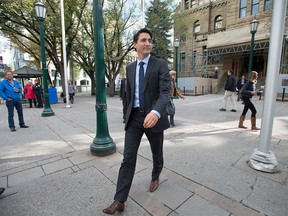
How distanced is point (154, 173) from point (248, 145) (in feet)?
8.88

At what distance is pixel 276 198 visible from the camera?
2314 mm

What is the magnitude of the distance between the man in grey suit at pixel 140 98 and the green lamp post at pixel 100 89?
1.43m

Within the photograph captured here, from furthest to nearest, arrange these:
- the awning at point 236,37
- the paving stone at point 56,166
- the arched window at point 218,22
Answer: the arched window at point 218,22 → the awning at point 236,37 → the paving stone at point 56,166

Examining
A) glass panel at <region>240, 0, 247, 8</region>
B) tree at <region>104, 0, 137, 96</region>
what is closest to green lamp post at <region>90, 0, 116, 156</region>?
tree at <region>104, 0, 137, 96</region>

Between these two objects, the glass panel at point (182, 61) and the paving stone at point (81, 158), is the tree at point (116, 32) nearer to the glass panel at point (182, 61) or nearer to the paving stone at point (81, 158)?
Result: the glass panel at point (182, 61)

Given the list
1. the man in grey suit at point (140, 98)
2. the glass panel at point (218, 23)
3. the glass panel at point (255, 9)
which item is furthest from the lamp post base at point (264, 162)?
the glass panel at point (218, 23)

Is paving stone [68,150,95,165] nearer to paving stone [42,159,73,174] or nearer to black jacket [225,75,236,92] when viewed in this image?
paving stone [42,159,73,174]

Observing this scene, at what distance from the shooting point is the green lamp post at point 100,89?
3.42 m

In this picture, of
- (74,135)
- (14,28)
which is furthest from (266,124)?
(14,28)

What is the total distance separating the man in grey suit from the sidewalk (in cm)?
37

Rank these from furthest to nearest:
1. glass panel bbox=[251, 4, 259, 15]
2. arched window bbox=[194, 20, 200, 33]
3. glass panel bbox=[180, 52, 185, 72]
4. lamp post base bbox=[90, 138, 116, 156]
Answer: glass panel bbox=[180, 52, 185, 72] < arched window bbox=[194, 20, 200, 33] < glass panel bbox=[251, 4, 259, 15] < lamp post base bbox=[90, 138, 116, 156]

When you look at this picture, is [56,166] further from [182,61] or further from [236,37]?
[182,61]

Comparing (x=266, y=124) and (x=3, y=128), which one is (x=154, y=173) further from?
(x=3, y=128)

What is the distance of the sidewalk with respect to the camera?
86.1 inches
